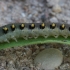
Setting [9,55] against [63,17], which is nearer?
[9,55]

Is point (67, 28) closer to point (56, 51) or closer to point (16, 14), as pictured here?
point (56, 51)

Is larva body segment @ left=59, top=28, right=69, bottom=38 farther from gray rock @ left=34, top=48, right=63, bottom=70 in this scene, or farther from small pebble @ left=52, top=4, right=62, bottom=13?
small pebble @ left=52, top=4, right=62, bottom=13

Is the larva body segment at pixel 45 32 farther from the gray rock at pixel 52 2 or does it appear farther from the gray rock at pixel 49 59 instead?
the gray rock at pixel 52 2

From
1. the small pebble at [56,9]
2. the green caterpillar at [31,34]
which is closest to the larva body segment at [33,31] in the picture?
the green caterpillar at [31,34]

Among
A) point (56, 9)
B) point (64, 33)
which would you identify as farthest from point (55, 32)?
point (56, 9)

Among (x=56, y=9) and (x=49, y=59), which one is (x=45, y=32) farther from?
(x=56, y=9)

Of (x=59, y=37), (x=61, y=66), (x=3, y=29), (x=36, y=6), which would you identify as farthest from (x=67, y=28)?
(x=36, y=6)
